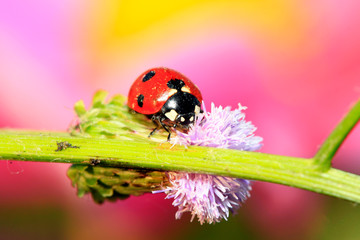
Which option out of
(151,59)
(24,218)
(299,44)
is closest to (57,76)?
(151,59)

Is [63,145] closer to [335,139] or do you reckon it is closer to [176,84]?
[176,84]

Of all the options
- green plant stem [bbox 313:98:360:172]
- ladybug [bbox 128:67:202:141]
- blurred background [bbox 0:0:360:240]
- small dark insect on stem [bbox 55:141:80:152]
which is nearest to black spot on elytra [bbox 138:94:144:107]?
ladybug [bbox 128:67:202:141]

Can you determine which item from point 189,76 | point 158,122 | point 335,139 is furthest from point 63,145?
point 189,76

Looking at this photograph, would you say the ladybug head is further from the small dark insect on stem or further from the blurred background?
the blurred background

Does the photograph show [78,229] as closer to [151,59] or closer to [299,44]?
[151,59]

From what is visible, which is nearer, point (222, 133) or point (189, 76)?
point (222, 133)

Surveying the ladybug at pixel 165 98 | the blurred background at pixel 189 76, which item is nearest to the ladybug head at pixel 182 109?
the ladybug at pixel 165 98

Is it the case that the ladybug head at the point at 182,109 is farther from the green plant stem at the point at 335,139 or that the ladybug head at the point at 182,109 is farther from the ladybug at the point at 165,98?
the green plant stem at the point at 335,139
